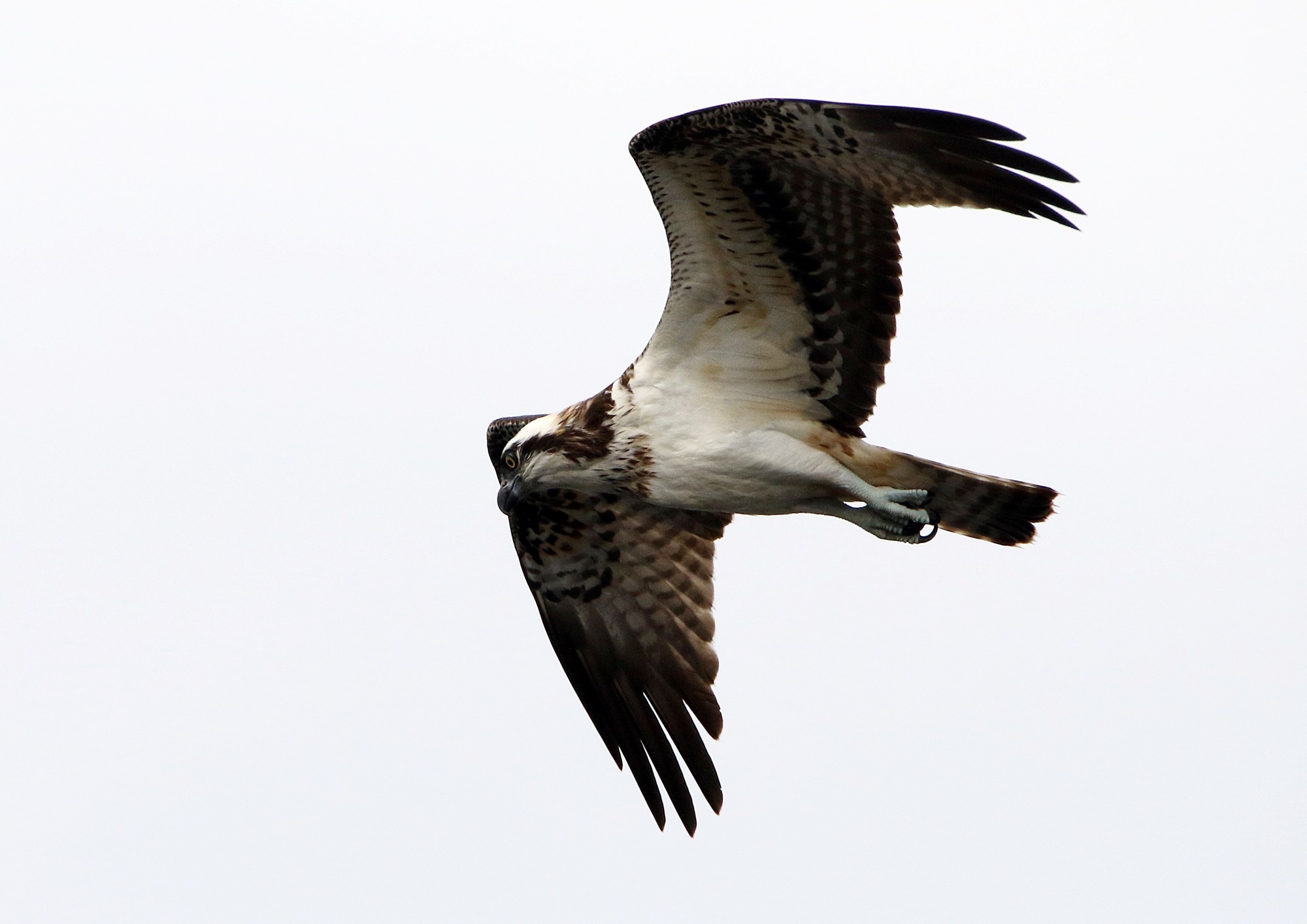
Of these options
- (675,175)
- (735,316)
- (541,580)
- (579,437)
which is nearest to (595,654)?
(541,580)

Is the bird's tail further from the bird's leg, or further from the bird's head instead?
the bird's head

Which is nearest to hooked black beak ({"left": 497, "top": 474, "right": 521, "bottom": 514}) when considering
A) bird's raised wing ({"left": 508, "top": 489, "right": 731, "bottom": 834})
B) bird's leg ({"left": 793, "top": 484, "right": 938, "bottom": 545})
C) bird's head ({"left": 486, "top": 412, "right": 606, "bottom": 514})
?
bird's head ({"left": 486, "top": 412, "right": 606, "bottom": 514})

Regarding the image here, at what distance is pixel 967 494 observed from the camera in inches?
Answer: 368

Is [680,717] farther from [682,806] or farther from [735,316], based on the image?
[735,316]

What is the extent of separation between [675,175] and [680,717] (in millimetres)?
3289

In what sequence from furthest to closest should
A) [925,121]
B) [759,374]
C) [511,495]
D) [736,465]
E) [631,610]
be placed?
1. [631,610]
2. [511,495]
3. [759,374]
4. [736,465]
5. [925,121]

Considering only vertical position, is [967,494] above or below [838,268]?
below

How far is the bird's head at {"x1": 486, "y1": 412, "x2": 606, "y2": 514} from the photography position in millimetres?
9406

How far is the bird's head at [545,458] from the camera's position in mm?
9406

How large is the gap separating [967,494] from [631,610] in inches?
90.0

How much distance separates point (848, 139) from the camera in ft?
27.8

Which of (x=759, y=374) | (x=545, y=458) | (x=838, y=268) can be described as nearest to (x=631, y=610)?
(x=545, y=458)

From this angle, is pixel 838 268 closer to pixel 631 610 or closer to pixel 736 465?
pixel 736 465

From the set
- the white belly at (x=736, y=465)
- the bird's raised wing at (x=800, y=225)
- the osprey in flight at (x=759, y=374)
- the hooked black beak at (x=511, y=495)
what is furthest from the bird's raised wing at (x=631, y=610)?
the bird's raised wing at (x=800, y=225)
